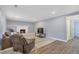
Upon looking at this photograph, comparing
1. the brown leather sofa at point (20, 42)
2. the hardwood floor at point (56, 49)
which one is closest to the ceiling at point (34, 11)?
the brown leather sofa at point (20, 42)

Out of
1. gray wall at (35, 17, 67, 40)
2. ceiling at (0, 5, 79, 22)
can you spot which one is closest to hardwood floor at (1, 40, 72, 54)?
gray wall at (35, 17, 67, 40)

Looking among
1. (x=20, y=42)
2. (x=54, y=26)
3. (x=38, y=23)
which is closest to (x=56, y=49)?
(x=54, y=26)

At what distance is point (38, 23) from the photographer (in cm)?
206

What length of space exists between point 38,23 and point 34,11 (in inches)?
13.0

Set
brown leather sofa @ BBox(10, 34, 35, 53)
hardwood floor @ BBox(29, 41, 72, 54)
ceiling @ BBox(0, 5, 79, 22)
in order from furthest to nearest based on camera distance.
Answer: brown leather sofa @ BBox(10, 34, 35, 53)
hardwood floor @ BBox(29, 41, 72, 54)
ceiling @ BBox(0, 5, 79, 22)

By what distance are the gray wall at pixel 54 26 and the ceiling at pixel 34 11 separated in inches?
5.6

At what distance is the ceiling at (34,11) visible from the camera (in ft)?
5.79

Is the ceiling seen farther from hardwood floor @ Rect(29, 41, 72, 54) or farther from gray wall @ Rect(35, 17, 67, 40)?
hardwood floor @ Rect(29, 41, 72, 54)

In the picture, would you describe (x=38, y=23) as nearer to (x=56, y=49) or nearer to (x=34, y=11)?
(x=34, y=11)

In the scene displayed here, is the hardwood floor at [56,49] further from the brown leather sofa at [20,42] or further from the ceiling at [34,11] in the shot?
the ceiling at [34,11]

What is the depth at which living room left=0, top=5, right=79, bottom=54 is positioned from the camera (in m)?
1.79

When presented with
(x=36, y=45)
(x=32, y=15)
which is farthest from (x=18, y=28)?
(x=36, y=45)
